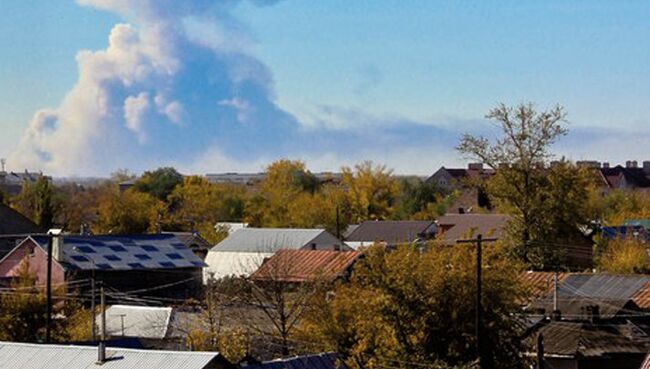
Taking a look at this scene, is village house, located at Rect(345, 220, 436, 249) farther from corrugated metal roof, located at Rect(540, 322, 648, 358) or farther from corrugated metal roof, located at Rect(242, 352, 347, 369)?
corrugated metal roof, located at Rect(242, 352, 347, 369)

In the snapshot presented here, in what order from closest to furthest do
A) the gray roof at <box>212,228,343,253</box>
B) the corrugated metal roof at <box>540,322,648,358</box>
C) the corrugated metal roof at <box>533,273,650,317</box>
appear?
the corrugated metal roof at <box>540,322,648,358</box> < the corrugated metal roof at <box>533,273,650,317</box> < the gray roof at <box>212,228,343,253</box>

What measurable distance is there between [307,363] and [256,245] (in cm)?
4747

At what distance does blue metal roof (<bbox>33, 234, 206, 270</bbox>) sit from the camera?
61969 millimetres

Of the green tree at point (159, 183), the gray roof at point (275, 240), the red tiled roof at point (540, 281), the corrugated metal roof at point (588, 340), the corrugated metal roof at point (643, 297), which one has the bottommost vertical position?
the corrugated metal roof at point (588, 340)

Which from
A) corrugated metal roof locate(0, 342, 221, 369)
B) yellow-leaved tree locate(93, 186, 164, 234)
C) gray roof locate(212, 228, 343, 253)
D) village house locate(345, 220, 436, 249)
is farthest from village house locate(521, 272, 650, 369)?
yellow-leaved tree locate(93, 186, 164, 234)

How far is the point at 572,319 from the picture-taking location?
43.6 m

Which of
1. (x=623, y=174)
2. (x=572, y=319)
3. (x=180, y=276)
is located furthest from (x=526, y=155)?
(x=623, y=174)

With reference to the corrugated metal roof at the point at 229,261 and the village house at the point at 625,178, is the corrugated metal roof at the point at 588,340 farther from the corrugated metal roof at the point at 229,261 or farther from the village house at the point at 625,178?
A: the village house at the point at 625,178

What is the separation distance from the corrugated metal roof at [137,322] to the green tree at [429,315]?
11562 mm

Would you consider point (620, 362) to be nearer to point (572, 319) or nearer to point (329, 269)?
point (572, 319)

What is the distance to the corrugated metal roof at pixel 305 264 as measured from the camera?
54625mm

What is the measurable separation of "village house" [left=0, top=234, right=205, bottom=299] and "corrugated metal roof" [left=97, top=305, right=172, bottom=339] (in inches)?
423

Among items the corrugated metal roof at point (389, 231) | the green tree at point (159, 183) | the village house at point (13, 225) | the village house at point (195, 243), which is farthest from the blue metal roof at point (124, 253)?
the green tree at point (159, 183)

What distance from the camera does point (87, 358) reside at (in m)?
28.3
